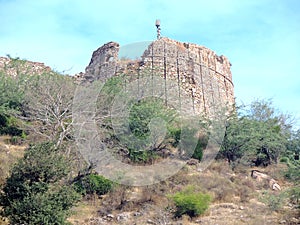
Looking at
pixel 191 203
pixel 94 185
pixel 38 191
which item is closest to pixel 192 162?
pixel 94 185

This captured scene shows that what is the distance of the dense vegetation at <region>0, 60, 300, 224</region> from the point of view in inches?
517

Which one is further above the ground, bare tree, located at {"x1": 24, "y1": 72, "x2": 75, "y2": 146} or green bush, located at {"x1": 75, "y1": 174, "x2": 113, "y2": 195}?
bare tree, located at {"x1": 24, "y1": 72, "x2": 75, "y2": 146}

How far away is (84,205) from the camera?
42.3 ft

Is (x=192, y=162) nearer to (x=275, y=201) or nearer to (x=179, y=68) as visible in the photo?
(x=275, y=201)

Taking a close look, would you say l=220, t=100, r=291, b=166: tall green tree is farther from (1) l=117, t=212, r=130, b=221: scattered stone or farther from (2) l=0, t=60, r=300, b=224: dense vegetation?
(1) l=117, t=212, r=130, b=221: scattered stone

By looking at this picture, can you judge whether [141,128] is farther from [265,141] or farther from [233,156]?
[265,141]

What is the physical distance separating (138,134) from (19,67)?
352 inches

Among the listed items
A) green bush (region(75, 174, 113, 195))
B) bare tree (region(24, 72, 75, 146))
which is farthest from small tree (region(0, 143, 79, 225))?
bare tree (region(24, 72, 75, 146))

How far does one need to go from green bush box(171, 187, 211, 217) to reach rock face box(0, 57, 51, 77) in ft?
40.9

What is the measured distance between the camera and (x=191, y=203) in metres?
11.9

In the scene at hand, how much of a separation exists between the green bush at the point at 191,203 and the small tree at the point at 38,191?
2687mm

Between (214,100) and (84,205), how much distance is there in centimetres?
1206

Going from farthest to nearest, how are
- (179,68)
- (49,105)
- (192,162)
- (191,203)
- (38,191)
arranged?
(179,68), (49,105), (192,162), (191,203), (38,191)

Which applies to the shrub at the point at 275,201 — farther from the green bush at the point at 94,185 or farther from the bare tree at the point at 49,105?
the bare tree at the point at 49,105
